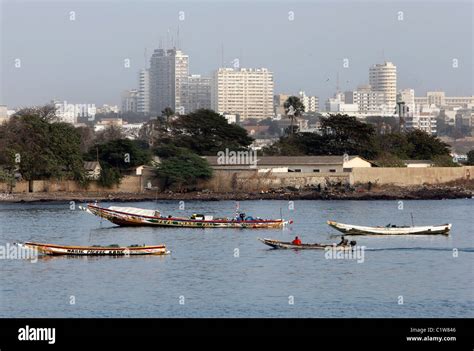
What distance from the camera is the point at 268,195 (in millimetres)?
60500

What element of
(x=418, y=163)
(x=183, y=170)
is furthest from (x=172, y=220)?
(x=418, y=163)

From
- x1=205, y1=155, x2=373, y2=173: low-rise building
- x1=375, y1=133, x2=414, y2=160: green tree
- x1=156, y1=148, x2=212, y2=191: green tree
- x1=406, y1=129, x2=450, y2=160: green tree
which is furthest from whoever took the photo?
x1=406, y1=129, x2=450, y2=160: green tree

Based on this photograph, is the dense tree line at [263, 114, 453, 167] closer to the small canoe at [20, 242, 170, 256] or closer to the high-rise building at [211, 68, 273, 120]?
the small canoe at [20, 242, 170, 256]

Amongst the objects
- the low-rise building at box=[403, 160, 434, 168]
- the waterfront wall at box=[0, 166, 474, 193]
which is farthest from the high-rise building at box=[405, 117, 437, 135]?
the waterfront wall at box=[0, 166, 474, 193]

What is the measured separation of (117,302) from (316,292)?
4.43m

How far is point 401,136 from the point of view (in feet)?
233

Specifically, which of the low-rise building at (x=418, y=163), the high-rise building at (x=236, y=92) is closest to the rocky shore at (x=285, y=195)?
the low-rise building at (x=418, y=163)

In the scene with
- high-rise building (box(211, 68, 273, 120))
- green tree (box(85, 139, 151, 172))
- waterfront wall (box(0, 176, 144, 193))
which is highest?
high-rise building (box(211, 68, 273, 120))

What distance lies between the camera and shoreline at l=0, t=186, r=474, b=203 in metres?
59.0

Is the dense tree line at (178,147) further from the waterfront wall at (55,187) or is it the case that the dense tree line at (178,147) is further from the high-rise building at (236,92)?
the high-rise building at (236,92)

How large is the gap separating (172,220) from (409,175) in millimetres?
22841

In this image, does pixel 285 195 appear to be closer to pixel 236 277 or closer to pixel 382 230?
pixel 382 230

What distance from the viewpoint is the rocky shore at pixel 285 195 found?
5916 cm
